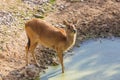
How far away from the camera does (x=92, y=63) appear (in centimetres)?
958

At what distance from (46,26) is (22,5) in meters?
2.75

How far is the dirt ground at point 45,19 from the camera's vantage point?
9.33 meters

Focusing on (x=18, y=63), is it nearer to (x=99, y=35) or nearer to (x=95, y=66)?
(x=95, y=66)

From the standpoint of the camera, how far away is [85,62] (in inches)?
379

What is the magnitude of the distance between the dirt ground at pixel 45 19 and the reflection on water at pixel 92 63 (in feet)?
1.08

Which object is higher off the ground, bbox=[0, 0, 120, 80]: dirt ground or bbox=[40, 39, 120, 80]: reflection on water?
bbox=[0, 0, 120, 80]: dirt ground

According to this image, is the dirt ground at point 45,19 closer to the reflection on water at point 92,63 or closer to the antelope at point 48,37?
the reflection on water at point 92,63

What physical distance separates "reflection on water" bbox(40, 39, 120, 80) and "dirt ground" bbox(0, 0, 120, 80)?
1.08ft

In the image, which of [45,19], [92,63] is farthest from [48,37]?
[45,19]

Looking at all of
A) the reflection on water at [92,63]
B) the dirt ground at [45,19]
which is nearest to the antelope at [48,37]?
the reflection on water at [92,63]

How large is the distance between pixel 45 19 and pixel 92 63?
8.19 feet

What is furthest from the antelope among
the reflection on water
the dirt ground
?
the dirt ground

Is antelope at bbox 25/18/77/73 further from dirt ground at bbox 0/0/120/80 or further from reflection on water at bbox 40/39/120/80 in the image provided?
dirt ground at bbox 0/0/120/80

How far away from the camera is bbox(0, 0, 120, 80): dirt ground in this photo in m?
9.33
